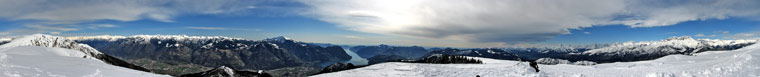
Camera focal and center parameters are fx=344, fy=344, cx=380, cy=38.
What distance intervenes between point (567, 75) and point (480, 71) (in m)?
6.35

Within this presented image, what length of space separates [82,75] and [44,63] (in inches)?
165

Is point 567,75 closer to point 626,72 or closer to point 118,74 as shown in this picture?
point 626,72

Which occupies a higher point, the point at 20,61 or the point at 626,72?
the point at 20,61

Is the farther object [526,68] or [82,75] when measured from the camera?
[526,68]

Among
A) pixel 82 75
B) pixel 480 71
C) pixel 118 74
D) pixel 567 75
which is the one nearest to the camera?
pixel 82 75

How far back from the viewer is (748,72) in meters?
20.8

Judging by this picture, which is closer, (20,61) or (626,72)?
(20,61)

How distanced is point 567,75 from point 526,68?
2738 mm

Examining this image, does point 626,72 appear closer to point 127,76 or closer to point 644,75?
point 644,75

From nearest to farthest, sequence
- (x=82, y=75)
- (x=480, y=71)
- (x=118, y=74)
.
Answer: (x=82, y=75) < (x=118, y=74) < (x=480, y=71)

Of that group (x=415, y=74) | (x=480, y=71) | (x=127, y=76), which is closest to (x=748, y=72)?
(x=480, y=71)

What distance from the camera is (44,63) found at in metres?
22.4

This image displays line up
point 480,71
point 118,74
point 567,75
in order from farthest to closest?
1. point 480,71
2. point 567,75
3. point 118,74

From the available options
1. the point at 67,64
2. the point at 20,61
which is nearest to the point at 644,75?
the point at 67,64
